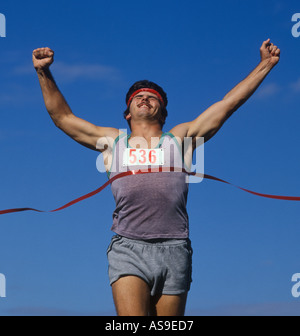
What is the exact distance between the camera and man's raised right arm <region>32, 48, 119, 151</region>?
6340 millimetres

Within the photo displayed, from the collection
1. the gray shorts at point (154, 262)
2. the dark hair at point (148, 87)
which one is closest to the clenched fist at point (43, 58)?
the dark hair at point (148, 87)

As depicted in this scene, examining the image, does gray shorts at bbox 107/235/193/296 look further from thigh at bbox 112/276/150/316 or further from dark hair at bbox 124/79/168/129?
dark hair at bbox 124/79/168/129

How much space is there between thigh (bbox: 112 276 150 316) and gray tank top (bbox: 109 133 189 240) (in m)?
0.45

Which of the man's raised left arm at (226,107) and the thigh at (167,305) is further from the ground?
the man's raised left arm at (226,107)

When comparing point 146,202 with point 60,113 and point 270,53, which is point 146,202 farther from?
point 270,53

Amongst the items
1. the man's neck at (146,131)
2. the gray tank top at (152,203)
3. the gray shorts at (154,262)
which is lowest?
the gray shorts at (154,262)

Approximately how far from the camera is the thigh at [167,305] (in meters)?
5.66

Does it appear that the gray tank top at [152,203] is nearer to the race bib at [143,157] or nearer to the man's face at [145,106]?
the race bib at [143,157]

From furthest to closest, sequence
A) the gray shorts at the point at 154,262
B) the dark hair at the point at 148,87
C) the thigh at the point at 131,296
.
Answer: the dark hair at the point at 148,87 → the gray shorts at the point at 154,262 → the thigh at the point at 131,296

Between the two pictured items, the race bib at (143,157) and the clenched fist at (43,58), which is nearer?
the race bib at (143,157)

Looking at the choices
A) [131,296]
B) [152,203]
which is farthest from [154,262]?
[152,203]

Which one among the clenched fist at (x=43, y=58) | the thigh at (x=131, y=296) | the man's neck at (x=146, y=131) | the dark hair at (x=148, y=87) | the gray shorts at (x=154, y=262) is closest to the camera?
the thigh at (x=131, y=296)
